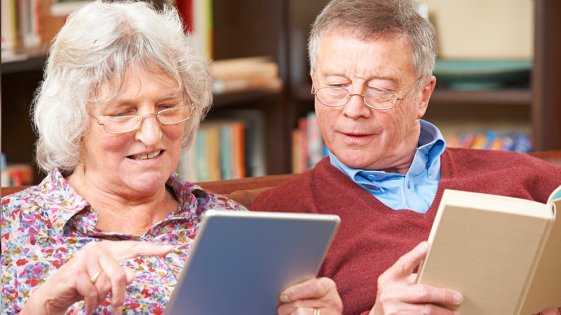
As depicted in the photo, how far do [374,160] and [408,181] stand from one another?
11cm

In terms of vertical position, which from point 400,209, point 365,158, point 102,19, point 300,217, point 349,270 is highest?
point 102,19

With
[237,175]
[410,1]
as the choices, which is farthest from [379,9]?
[237,175]

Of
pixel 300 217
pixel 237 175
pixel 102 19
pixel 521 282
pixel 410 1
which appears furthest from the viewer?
pixel 237 175

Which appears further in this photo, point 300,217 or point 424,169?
point 424,169

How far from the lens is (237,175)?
2842 mm

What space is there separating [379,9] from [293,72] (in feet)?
5.19

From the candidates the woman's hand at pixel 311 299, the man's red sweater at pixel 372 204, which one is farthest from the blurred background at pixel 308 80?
the woman's hand at pixel 311 299

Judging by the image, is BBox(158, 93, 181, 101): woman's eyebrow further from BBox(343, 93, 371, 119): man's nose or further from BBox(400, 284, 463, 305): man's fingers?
BBox(400, 284, 463, 305): man's fingers

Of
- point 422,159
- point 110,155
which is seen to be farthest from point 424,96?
point 110,155

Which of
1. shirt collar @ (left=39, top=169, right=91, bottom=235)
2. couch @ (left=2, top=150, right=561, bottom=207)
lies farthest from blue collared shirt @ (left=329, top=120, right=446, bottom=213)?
shirt collar @ (left=39, top=169, right=91, bottom=235)

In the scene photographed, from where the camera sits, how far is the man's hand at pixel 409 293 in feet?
3.26

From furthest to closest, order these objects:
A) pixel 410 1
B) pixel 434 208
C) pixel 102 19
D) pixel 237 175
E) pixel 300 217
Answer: pixel 237 175 → pixel 410 1 → pixel 434 208 → pixel 102 19 → pixel 300 217

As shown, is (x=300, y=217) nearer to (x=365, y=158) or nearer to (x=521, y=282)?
(x=521, y=282)

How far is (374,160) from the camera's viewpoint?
1.48 meters
